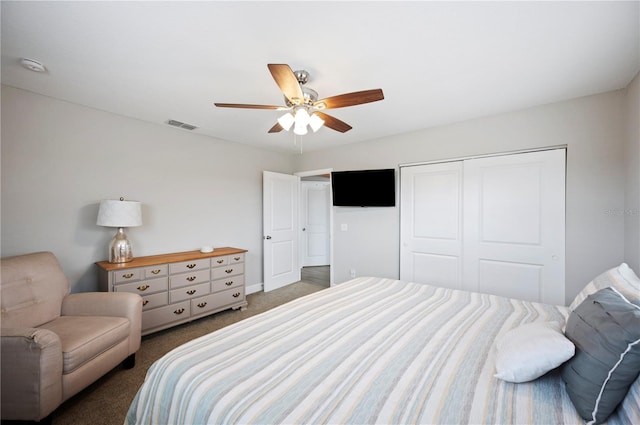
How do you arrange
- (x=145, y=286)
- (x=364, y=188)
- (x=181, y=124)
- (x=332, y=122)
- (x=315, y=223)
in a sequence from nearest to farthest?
(x=332, y=122), (x=145, y=286), (x=181, y=124), (x=364, y=188), (x=315, y=223)

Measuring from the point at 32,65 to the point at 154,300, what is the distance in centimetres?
223

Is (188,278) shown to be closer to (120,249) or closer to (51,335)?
(120,249)

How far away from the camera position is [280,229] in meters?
4.53

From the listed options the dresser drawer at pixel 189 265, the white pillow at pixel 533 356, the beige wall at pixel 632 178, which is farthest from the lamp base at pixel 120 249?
the beige wall at pixel 632 178

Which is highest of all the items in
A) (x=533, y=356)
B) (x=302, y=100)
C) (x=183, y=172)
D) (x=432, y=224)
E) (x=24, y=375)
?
(x=302, y=100)

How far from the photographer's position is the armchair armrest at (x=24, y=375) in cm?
151

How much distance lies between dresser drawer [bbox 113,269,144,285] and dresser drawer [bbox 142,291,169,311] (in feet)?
0.78

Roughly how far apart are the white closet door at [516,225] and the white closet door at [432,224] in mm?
128

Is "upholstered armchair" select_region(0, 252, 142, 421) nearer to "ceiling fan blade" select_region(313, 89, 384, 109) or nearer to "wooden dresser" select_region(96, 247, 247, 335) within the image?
"wooden dresser" select_region(96, 247, 247, 335)

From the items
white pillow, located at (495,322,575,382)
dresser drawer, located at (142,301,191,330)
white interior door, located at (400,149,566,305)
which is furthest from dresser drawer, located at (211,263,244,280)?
white pillow, located at (495,322,575,382)

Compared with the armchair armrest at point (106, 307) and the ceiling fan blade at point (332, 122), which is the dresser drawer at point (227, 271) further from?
the ceiling fan blade at point (332, 122)

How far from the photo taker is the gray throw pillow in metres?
0.80

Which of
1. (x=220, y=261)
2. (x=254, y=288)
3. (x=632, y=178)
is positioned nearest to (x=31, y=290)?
(x=220, y=261)

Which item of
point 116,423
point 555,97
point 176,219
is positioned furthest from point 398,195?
point 116,423
